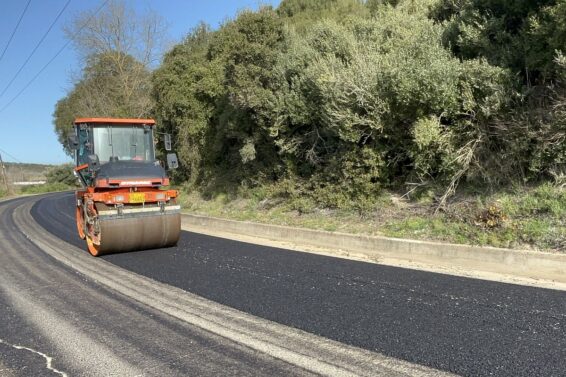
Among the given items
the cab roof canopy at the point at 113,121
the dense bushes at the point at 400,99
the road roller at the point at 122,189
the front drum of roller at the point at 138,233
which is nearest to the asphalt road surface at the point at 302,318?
the front drum of roller at the point at 138,233

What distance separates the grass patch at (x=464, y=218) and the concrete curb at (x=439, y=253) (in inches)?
17.1

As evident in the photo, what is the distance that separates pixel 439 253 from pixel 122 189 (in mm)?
6838

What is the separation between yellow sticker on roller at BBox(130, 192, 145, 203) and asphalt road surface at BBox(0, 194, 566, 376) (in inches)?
73.1

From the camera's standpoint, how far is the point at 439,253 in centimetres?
852

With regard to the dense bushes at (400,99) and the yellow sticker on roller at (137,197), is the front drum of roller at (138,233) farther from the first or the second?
the dense bushes at (400,99)

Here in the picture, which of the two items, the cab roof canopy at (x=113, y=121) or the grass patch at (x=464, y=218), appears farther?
the cab roof canopy at (x=113, y=121)

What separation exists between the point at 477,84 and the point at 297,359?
7.73 m

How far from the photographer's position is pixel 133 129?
39.6 feet

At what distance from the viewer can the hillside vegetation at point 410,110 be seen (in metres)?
9.08

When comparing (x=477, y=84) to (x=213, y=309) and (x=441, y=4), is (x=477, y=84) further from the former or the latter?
(x=213, y=309)

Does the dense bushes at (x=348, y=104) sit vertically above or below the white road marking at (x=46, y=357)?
above

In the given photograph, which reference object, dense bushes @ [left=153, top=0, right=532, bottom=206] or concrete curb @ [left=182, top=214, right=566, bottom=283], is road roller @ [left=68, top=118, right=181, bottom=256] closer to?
concrete curb @ [left=182, top=214, right=566, bottom=283]

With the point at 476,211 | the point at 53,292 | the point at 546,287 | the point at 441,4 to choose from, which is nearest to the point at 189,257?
the point at 53,292

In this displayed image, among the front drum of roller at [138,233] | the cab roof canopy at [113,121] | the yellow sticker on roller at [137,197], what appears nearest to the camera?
the front drum of roller at [138,233]
